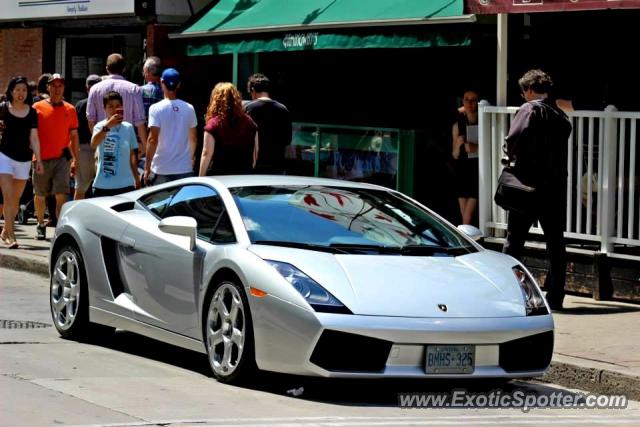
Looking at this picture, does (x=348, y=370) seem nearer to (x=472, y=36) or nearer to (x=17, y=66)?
(x=472, y=36)

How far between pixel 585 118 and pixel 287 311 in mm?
6286

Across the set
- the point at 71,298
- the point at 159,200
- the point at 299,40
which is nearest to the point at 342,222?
the point at 159,200

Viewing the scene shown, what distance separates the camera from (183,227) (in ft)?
30.2

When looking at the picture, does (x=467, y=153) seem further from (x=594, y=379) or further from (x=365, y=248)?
(x=365, y=248)

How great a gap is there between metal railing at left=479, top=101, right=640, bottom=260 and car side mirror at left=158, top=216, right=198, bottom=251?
4.72 metres

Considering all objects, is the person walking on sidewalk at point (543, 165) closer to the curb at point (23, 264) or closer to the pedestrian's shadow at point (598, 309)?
the pedestrian's shadow at point (598, 309)

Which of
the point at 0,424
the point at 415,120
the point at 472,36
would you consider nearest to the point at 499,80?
the point at 472,36

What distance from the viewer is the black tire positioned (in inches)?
410

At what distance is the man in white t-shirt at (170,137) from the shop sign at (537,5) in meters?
3.01

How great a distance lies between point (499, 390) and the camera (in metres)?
9.14

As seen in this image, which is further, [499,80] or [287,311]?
[499,80]

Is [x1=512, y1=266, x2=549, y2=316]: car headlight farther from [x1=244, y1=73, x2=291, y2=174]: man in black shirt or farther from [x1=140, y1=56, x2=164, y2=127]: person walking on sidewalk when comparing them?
[x1=140, y1=56, x2=164, y2=127]: person walking on sidewalk

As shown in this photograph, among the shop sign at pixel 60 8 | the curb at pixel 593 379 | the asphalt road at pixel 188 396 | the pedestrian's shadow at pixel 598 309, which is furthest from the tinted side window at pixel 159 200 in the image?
the shop sign at pixel 60 8

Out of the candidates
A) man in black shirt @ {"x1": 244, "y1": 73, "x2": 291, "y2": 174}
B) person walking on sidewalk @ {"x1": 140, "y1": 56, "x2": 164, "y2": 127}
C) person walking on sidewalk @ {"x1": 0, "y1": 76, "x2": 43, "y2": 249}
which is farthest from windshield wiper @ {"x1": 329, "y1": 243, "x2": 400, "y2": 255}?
person walking on sidewalk @ {"x1": 140, "y1": 56, "x2": 164, "y2": 127}
